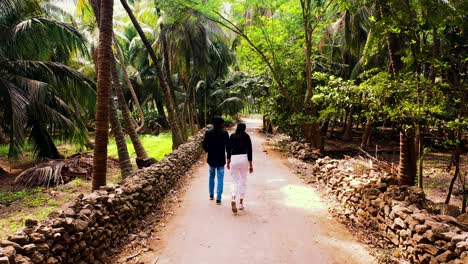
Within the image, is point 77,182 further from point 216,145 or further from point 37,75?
point 216,145

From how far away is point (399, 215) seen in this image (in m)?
5.07

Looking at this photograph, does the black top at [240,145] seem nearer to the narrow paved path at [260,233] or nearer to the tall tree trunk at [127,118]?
the narrow paved path at [260,233]

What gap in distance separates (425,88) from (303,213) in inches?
125

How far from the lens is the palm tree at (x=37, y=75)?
11250 mm

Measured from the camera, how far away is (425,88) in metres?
6.14

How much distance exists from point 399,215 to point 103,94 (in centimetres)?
557

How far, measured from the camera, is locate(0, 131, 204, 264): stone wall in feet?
11.7

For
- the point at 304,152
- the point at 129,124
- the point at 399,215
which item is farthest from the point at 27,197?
the point at 304,152

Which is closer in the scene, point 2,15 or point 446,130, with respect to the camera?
point 446,130

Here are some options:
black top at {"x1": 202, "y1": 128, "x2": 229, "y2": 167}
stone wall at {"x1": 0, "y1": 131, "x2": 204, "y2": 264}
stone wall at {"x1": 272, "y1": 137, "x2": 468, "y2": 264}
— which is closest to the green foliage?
stone wall at {"x1": 0, "y1": 131, "x2": 204, "y2": 264}

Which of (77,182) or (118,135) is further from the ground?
(118,135)

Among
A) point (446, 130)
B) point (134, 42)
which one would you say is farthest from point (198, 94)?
point (446, 130)

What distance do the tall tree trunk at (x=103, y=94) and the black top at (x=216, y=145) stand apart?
2008 millimetres

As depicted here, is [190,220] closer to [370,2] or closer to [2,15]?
[370,2]
